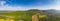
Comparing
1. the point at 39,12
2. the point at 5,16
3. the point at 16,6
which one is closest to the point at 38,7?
the point at 39,12

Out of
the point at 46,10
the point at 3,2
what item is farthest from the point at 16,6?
the point at 46,10

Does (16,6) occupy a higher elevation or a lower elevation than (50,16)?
higher

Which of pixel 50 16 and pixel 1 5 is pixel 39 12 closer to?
pixel 50 16

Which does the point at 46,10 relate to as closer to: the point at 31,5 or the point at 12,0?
the point at 31,5

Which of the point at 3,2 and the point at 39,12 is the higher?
the point at 3,2

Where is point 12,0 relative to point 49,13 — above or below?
above

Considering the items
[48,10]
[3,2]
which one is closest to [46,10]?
[48,10]

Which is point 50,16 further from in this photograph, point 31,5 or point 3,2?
point 3,2
